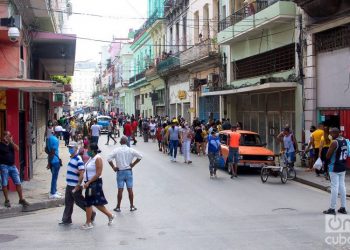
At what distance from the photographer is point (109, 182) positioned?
15750 mm

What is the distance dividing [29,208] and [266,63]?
622 inches

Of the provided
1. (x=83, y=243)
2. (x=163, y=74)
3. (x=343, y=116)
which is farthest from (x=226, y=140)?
(x=163, y=74)

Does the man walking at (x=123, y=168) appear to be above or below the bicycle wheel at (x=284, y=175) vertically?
above

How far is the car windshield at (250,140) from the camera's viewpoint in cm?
1823

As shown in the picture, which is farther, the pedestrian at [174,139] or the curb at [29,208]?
the pedestrian at [174,139]

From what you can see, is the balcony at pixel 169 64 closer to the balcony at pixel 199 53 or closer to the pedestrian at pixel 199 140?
the balcony at pixel 199 53

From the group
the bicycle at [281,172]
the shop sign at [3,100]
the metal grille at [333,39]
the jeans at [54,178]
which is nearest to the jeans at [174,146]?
the bicycle at [281,172]

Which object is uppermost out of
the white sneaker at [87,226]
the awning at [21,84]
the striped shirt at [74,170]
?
the awning at [21,84]

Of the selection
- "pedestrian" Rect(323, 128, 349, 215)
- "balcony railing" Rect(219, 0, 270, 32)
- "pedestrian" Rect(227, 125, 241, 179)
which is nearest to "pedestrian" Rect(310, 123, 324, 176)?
"pedestrian" Rect(227, 125, 241, 179)

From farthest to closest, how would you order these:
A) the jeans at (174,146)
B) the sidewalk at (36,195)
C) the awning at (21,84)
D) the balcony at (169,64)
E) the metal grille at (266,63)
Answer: the balcony at (169,64) → the metal grille at (266,63) → the jeans at (174,146) → the awning at (21,84) → the sidewalk at (36,195)

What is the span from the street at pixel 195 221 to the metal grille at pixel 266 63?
8114 mm

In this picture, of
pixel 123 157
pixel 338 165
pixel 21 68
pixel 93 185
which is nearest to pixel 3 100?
pixel 21 68

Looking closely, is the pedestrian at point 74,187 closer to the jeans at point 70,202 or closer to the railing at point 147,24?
the jeans at point 70,202

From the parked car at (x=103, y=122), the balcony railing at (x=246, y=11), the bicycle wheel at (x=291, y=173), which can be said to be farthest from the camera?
the parked car at (x=103, y=122)
